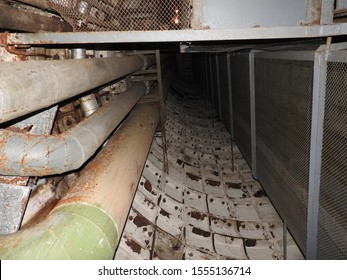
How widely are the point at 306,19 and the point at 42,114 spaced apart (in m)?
2.14

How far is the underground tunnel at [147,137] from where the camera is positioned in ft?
5.14

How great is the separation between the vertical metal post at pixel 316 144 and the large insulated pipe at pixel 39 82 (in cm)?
187

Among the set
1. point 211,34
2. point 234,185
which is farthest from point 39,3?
point 234,185

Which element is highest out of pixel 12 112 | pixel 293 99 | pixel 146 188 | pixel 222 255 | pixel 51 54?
pixel 51 54

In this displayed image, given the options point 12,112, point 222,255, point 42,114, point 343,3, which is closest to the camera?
point 12,112

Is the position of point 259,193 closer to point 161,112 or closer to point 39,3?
point 161,112

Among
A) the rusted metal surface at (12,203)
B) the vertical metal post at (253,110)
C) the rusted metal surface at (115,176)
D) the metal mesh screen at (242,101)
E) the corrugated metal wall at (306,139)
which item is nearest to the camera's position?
the rusted metal surface at (115,176)

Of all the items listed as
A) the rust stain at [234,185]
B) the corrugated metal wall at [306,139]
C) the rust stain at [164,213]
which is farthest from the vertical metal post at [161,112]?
the corrugated metal wall at [306,139]

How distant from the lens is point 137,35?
195 centimetres

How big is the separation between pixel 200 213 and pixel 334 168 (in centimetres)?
232

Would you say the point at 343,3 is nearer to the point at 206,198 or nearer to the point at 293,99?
Result: the point at 293,99

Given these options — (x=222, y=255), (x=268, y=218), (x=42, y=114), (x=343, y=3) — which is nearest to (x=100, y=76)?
(x=42, y=114)

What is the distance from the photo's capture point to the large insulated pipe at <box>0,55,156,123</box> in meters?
1.32

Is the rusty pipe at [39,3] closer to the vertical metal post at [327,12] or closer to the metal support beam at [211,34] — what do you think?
the metal support beam at [211,34]
